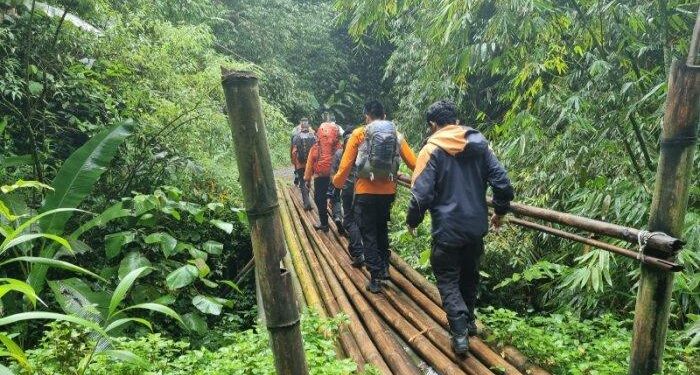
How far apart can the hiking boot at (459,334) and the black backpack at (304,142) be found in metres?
5.27

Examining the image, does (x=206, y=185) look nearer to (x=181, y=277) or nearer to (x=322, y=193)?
(x=322, y=193)

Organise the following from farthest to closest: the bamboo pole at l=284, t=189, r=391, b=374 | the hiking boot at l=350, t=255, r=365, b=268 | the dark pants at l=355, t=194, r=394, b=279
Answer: the hiking boot at l=350, t=255, r=365, b=268, the dark pants at l=355, t=194, r=394, b=279, the bamboo pole at l=284, t=189, r=391, b=374

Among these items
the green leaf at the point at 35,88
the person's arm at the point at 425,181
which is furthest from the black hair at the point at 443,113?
the green leaf at the point at 35,88

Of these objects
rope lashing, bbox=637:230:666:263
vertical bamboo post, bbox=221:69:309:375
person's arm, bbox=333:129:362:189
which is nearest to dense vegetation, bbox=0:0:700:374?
rope lashing, bbox=637:230:666:263

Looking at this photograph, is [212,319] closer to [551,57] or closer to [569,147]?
[569,147]

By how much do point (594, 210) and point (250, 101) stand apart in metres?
3.51

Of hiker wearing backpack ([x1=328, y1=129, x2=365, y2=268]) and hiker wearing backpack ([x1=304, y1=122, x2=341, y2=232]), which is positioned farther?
hiker wearing backpack ([x1=304, y1=122, x2=341, y2=232])

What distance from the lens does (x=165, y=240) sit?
4.37 m

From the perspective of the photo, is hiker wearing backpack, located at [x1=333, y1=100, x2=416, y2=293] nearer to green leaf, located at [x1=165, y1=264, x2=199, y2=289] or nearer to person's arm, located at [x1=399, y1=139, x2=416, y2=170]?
person's arm, located at [x1=399, y1=139, x2=416, y2=170]

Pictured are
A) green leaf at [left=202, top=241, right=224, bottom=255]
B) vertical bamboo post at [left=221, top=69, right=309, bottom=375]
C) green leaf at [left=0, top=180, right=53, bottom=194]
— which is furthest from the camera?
green leaf at [left=202, top=241, right=224, bottom=255]

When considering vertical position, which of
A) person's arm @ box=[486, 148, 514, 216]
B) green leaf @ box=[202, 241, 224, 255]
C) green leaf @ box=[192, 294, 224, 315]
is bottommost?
green leaf @ box=[192, 294, 224, 315]

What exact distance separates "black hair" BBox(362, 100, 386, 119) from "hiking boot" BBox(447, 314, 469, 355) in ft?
6.53

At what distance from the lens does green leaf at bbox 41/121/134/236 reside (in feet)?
13.0

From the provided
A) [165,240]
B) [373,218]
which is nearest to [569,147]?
[373,218]
